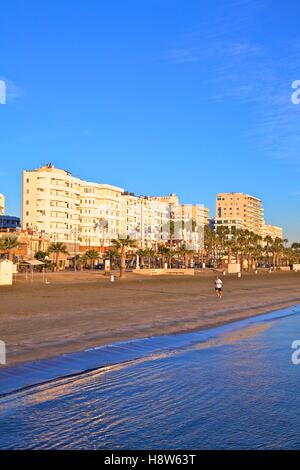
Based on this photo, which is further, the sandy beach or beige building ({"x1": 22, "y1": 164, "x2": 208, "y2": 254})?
beige building ({"x1": 22, "y1": 164, "x2": 208, "y2": 254})

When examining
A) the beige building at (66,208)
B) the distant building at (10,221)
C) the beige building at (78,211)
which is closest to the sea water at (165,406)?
the beige building at (78,211)

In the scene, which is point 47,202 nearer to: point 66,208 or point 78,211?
point 66,208

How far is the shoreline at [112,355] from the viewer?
10435 millimetres

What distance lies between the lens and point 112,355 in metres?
13.3

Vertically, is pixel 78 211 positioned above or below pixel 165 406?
above

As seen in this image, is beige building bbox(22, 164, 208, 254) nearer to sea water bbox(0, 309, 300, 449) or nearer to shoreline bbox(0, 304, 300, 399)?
shoreline bbox(0, 304, 300, 399)

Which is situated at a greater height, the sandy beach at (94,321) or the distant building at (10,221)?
the distant building at (10,221)

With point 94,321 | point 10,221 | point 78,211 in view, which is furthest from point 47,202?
point 94,321

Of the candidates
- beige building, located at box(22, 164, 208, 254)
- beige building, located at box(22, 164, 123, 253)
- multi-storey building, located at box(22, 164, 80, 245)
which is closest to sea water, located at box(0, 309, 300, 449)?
beige building, located at box(22, 164, 208, 254)

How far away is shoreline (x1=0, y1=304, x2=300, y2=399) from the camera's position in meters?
10.4

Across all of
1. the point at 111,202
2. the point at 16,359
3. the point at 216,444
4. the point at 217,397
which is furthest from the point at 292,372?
the point at 111,202

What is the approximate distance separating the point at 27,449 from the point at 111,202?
130837 millimetres

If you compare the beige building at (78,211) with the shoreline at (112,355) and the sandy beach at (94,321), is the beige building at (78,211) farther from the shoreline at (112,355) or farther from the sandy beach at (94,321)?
the shoreline at (112,355)
